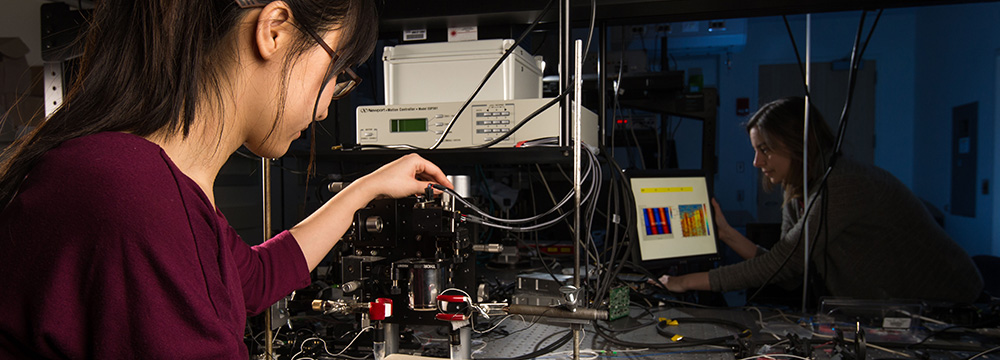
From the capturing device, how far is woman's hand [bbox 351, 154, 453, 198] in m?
1.01

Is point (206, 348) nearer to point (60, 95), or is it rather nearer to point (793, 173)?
point (60, 95)

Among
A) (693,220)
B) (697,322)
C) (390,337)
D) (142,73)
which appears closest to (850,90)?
(693,220)

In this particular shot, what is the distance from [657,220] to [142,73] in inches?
62.8

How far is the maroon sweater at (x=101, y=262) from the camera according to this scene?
0.42m

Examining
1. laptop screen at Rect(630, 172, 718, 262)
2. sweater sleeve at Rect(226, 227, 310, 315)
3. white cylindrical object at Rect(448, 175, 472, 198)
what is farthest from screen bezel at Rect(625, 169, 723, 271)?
sweater sleeve at Rect(226, 227, 310, 315)

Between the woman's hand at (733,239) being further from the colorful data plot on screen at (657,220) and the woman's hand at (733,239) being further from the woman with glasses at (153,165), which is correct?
the woman with glasses at (153,165)

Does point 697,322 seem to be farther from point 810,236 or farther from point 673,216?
point 810,236

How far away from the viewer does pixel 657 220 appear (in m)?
1.84

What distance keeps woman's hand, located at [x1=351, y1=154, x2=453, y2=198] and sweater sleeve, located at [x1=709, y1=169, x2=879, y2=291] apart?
1.24m

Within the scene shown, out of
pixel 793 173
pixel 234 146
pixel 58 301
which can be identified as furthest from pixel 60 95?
pixel 793 173

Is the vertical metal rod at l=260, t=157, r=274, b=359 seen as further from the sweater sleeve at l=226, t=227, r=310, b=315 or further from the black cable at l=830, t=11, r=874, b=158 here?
the black cable at l=830, t=11, r=874, b=158

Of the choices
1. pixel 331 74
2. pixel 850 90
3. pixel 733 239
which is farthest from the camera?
pixel 733 239

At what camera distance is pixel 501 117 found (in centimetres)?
123

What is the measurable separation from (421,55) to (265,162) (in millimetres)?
464
